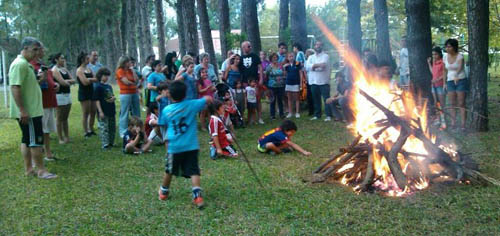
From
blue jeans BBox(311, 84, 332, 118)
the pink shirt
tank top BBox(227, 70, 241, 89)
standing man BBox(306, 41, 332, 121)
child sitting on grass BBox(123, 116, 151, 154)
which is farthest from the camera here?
blue jeans BBox(311, 84, 332, 118)

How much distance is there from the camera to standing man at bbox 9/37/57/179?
6961 mm

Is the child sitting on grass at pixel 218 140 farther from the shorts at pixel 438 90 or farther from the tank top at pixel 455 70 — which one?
the shorts at pixel 438 90

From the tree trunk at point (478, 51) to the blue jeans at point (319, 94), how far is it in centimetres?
384

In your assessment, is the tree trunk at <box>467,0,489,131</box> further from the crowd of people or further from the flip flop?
the flip flop

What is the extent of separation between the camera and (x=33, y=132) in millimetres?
7223

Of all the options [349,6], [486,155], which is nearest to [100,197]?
[486,155]

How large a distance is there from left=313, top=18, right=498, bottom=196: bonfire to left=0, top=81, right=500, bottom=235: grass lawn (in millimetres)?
224

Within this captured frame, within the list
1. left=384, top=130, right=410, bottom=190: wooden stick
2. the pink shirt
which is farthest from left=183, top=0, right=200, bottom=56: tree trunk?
left=384, top=130, right=410, bottom=190: wooden stick

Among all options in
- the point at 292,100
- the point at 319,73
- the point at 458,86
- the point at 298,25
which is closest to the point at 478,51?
the point at 458,86

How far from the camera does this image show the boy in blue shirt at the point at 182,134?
588 centimetres

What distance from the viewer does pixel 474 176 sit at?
246 inches

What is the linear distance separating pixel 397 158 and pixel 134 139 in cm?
515

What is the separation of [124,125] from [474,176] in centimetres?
701

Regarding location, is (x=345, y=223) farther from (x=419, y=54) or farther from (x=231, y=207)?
(x=419, y=54)
